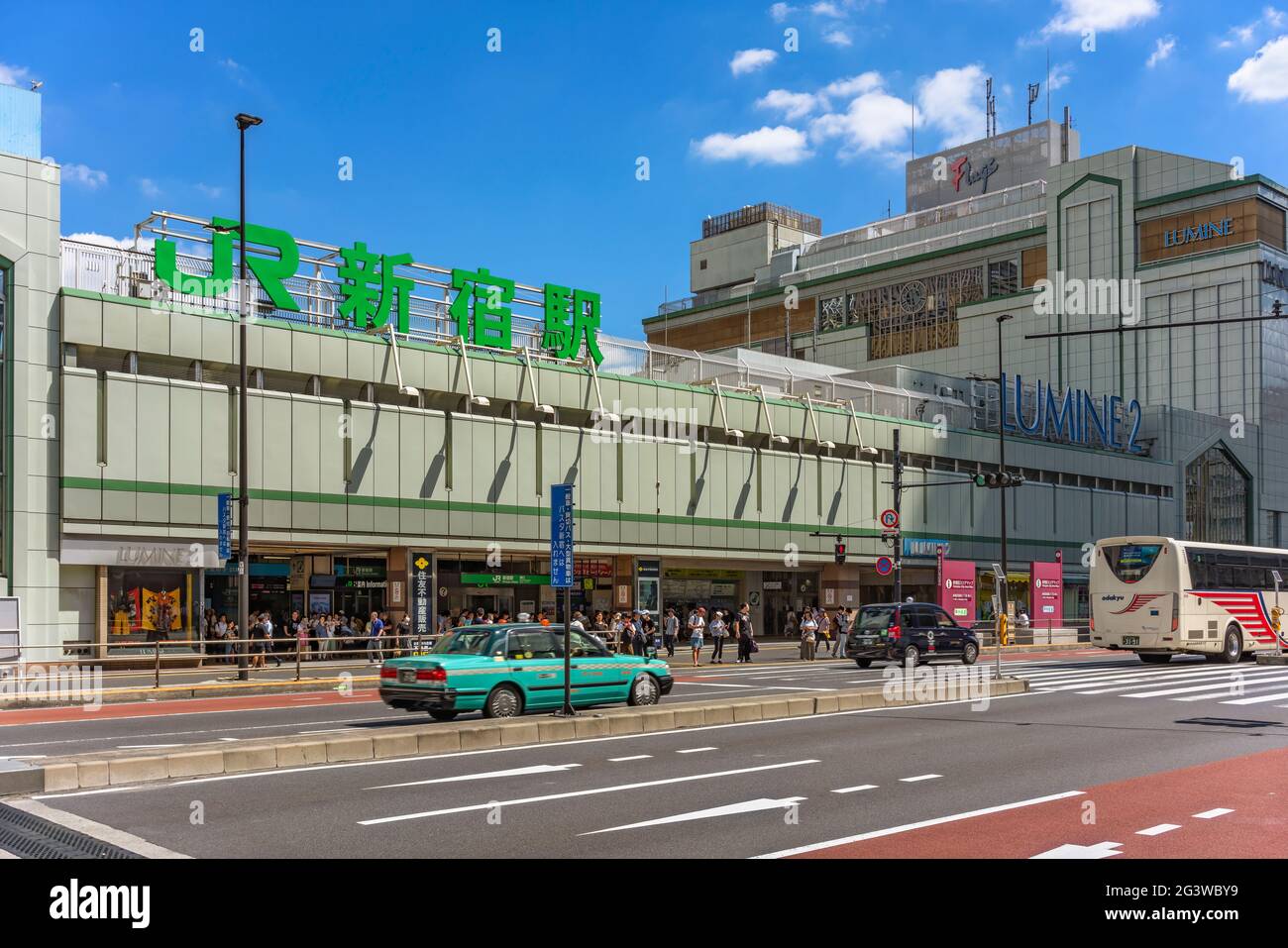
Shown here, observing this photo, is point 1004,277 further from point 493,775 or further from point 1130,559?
point 493,775

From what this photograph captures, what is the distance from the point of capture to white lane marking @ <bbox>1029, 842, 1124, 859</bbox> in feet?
29.4

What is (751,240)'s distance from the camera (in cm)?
11206

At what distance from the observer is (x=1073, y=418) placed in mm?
69812

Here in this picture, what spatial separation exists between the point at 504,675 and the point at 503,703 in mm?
451

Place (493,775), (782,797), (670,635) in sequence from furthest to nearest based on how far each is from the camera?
(670,635) → (493,775) → (782,797)

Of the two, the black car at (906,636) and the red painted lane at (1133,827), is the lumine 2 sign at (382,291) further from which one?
the red painted lane at (1133,827)

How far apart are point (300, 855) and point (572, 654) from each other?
36.4 feet

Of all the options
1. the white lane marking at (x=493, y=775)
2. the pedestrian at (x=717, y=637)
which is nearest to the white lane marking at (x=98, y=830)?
the white lane marking at (x=493, y=775)

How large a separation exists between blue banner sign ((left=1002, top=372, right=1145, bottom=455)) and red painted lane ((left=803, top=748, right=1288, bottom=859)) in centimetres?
5277

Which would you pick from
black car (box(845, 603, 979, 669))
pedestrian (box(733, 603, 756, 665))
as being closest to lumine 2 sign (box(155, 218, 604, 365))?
pedestrian (box(733, 603, 756, 665))

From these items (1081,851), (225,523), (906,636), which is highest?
(225,523)

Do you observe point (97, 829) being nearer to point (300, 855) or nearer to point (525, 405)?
point (300, 855)

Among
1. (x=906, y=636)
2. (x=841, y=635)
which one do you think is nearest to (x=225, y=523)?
(x=906, y=636)

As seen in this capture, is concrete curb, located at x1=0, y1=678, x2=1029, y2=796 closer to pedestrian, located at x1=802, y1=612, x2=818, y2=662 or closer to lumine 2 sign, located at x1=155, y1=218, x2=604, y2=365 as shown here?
pedestrian, located at x1=802, y1=612, x2=818, y2=662
